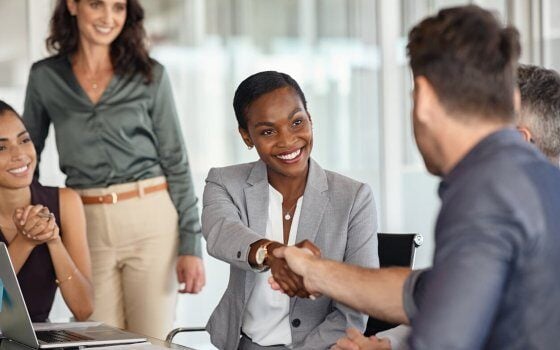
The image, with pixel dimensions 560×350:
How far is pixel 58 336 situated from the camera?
2.80m

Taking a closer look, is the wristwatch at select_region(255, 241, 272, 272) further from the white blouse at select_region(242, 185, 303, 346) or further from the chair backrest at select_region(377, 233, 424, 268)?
the chair backrest at select_region(377, 233, 424, 268)

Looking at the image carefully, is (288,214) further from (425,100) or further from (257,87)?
(425,100)

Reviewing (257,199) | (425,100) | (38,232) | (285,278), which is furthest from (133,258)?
(425,100)

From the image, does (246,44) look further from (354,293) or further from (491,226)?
(491,226)

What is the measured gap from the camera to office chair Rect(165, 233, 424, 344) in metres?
3.16

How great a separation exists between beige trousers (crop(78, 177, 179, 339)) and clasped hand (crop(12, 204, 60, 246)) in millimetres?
693

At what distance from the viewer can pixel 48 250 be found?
3.47 metres

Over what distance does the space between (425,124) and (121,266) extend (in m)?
2.70

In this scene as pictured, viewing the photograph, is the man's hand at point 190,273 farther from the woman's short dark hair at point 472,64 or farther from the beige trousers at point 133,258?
the woman's short dark hair at point 472,64

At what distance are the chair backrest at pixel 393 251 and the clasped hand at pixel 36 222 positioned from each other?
3.57 ft

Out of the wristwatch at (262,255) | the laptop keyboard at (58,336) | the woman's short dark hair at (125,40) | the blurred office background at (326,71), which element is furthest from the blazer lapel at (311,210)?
the blurred office background at (326,71)

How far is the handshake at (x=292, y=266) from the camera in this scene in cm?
224

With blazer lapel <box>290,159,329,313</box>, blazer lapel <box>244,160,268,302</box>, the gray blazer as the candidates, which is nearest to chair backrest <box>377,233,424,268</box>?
the gray blazer

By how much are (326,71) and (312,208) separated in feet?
9.65
